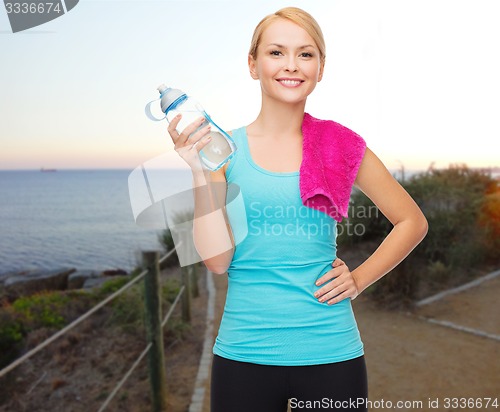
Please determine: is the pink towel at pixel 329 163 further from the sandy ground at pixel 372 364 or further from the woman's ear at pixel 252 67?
the sandy ground at pixel 372 364

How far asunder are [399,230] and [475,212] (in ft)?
21.1

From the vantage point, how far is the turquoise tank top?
4.80 ft

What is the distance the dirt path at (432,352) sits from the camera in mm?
4195

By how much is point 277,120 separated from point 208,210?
334 millimetres

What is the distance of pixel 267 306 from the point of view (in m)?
1.46

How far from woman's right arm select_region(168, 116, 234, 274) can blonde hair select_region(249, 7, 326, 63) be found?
35 centimetres

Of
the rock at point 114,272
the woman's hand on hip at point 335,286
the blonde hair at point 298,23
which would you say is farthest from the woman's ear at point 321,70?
the rock at point 114,272

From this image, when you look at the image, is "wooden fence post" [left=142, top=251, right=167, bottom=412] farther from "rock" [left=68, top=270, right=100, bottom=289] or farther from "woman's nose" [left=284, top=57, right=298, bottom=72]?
"rock" [left=68, top=270, right=100, bottom=289]

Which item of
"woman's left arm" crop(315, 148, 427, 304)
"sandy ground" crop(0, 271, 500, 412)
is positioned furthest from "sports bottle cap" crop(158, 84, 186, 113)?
"sandy ground" crop(0, 271, 500, 412)

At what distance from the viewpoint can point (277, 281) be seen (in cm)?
146

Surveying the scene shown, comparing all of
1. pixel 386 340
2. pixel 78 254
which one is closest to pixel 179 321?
pixel 386 340

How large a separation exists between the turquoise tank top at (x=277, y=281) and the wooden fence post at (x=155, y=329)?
7.16ft

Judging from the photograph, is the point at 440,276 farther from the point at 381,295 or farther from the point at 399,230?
the point at 399,230

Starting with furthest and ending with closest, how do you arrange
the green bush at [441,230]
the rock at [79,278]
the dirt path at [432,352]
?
the rock at [79,278] < the green bush at [441,230] < the dirt path at [432,352]
